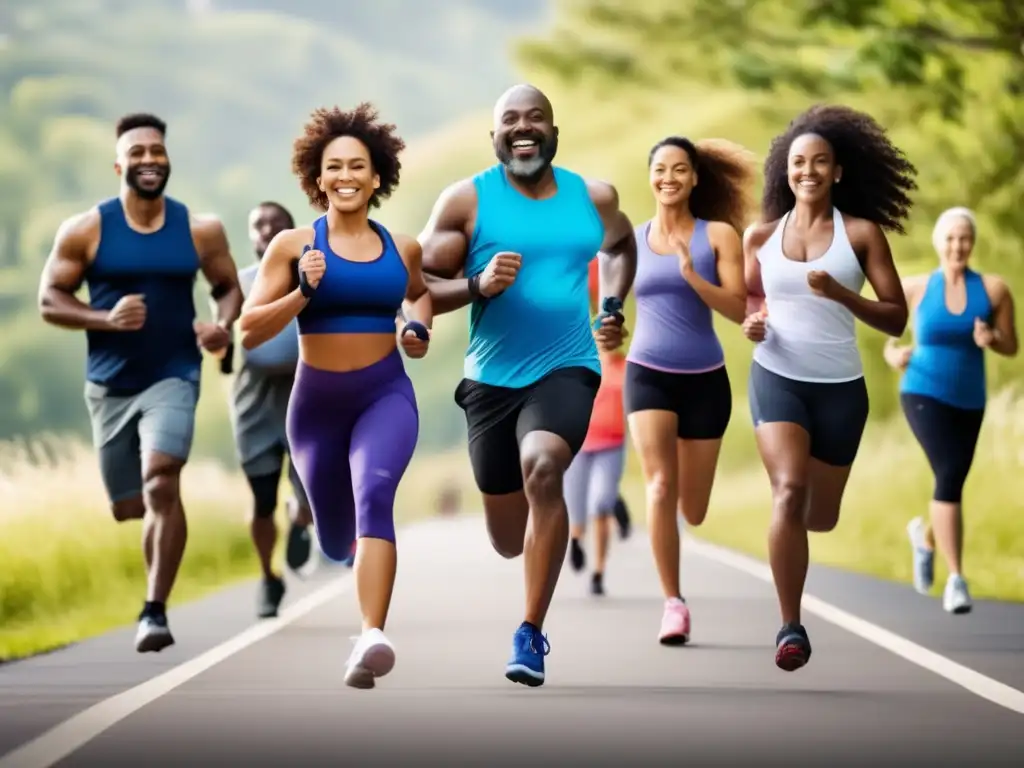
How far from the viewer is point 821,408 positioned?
39.3 feet

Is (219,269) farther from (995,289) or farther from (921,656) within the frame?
(995,289)

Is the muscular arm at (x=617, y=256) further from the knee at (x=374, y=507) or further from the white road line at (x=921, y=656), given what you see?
the white road line at (x=921, y=656)

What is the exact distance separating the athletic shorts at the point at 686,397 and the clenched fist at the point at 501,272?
7.36 ft

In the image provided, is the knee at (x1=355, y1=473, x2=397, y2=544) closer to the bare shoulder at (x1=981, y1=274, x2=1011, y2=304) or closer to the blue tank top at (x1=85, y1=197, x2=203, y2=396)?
the blue tank top at (x1=85, y1=197, x2=203, y2=396)

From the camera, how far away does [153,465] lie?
13172 millimetres

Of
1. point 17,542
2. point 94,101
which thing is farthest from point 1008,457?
point 94,101

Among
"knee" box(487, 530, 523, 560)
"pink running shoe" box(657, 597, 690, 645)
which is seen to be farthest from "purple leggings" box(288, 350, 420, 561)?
"pink running shoe" box(657, 597, 690, 645)

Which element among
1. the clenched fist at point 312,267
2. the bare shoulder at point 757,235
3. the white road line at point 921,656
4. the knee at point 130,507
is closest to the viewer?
the clenched fist at point 312,267

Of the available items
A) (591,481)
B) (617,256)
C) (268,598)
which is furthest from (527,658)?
(591,481)

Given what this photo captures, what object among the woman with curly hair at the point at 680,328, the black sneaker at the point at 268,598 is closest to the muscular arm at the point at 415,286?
the woman with curly hair at the point at 680,328

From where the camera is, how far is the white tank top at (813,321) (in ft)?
39.1

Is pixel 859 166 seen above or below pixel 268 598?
above

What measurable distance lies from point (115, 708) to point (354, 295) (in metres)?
1.89

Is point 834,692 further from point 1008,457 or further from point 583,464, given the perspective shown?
point 1008,457
